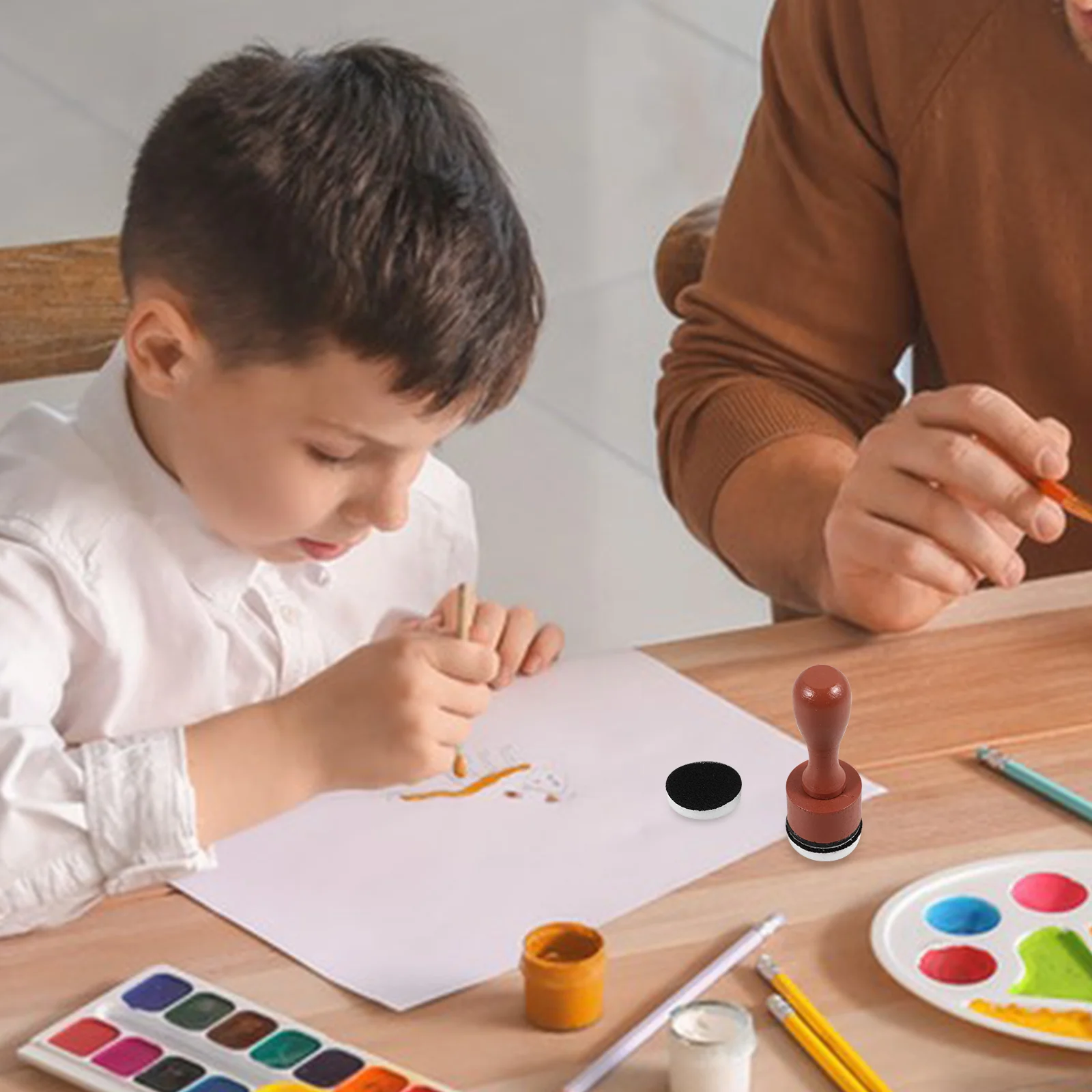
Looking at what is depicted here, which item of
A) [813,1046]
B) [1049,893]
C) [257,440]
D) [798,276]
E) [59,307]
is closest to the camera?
[813,1046]

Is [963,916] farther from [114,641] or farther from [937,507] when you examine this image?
[114,641]

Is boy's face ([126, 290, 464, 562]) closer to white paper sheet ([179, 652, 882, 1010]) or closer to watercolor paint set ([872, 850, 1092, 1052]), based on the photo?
white paper sheet ([179, 652, 882, 1010])

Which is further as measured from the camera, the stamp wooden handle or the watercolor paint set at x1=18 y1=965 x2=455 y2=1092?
the stamp wooden handle

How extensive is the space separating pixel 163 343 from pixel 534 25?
329cm

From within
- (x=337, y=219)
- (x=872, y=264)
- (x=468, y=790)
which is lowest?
(x=468, y=790)

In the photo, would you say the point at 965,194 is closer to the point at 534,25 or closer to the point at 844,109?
the point at 844,109

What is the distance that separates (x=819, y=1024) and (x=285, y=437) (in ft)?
1.55

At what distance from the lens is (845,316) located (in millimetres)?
1666

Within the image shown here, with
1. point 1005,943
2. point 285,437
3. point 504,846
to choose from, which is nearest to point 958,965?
point 1005,943

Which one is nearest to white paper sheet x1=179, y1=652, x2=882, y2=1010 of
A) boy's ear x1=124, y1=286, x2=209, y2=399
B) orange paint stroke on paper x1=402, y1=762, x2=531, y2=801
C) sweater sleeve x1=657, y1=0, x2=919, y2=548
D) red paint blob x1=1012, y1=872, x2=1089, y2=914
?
orange paint stroke on paper x1=402, y1=762, x2=531, y2=801

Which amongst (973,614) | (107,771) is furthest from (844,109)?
(107,771)

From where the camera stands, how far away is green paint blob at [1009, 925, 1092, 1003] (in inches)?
39.8

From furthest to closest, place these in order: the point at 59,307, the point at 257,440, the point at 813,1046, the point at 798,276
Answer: the point at 798,276
the point at 59,307
the point at 257,440
the point at 813,1046

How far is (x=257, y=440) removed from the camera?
50.9 inches
